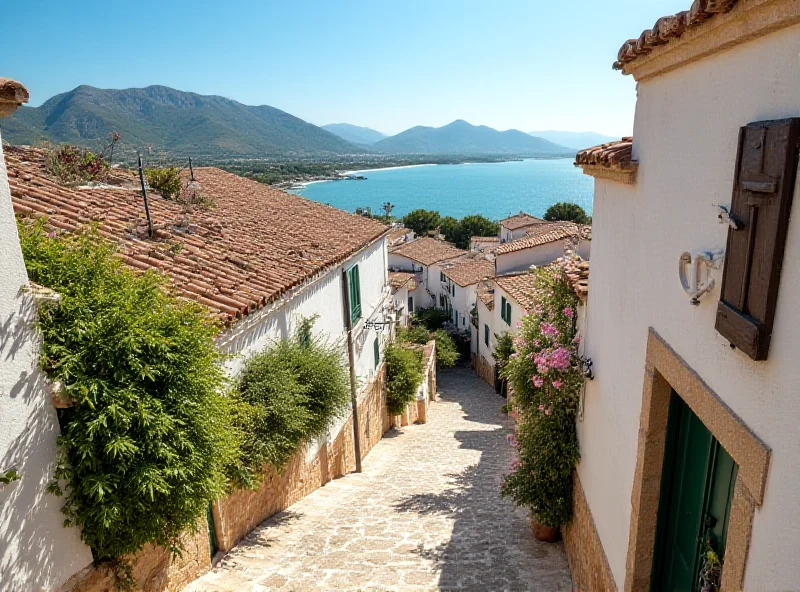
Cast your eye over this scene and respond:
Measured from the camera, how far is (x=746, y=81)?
255cm

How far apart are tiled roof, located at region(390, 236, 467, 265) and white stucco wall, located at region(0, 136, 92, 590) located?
127 feet

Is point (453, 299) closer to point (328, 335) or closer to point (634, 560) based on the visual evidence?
point (328, 335)

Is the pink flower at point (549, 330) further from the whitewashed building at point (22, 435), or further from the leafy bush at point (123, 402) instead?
the whitewashed building at point (22, 435)

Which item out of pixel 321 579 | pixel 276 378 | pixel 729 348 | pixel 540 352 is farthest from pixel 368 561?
pixel 729 348

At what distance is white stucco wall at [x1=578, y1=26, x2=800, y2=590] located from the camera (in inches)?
87.5

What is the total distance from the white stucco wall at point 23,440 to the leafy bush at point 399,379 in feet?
44.8

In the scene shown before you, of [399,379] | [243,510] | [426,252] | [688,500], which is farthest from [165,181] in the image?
[426,252]

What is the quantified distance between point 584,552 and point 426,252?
40.1 metres

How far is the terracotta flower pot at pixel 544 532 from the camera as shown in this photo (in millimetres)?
7629

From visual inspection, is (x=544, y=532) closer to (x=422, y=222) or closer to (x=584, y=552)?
(x=584, y=552)

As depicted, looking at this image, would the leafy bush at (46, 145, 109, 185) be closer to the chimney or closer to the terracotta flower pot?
the chimney

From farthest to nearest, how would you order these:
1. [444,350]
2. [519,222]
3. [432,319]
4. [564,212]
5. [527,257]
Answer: [564,212] < [519,222] < [432,319] < [444,350] < [527,257]

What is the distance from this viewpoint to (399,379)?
57.9 ft

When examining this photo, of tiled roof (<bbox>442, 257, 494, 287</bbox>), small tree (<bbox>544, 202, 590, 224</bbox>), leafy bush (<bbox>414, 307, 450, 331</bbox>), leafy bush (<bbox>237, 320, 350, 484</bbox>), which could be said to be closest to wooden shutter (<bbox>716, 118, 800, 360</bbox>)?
leafy bush (<bbox>237, 320, 350, 484</bbox>)
